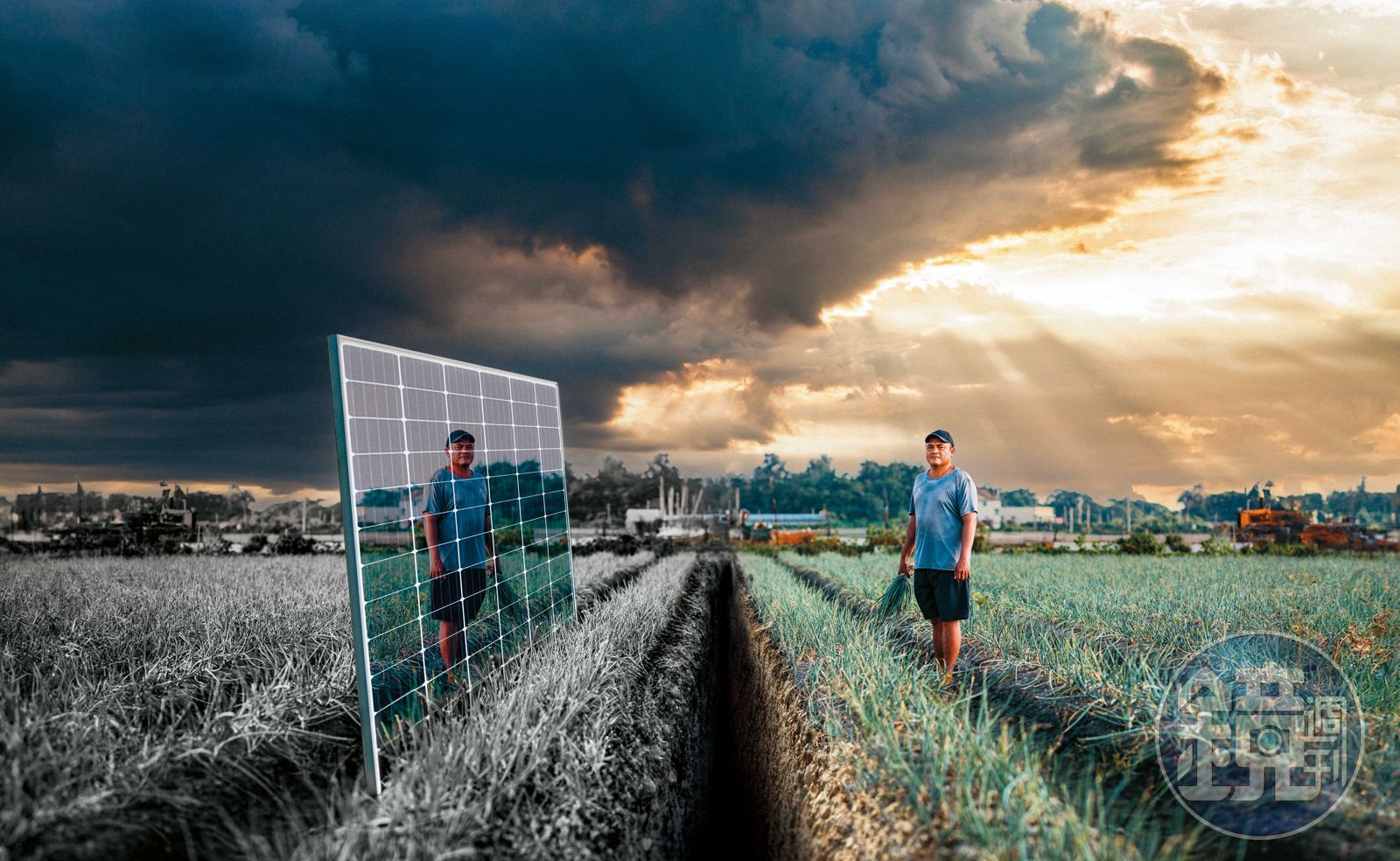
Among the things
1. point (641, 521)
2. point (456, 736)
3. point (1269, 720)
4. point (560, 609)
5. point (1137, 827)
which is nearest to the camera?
point (1137, 827)

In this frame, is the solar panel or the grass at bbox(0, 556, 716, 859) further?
the solar panel

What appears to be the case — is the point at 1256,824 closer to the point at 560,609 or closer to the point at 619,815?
the point at 619,815

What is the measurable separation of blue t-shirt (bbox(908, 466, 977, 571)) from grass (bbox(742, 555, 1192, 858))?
701 millimetres

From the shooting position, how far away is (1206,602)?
25.6 ft

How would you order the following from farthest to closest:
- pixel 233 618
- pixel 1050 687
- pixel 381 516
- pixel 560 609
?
pixel 560 609 < pixel 233 618 < pixel 1050 687 < pixel 381 516

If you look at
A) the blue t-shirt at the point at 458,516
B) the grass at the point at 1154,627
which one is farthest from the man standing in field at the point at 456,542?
the grass at the point at 1154,627

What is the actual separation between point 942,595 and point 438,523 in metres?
3.16

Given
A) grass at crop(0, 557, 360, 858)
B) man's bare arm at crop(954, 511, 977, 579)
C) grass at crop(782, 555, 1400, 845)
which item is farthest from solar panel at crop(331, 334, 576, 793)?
grass at crop(782, 555, 1400, 845)

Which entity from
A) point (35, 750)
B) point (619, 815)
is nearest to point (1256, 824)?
point (619, 815)

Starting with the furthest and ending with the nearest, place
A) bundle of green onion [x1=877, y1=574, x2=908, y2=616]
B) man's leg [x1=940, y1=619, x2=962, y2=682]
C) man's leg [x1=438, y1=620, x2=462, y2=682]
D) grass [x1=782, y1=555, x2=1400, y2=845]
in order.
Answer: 1. bundle of green onion [x1=877, y1=574, x2=908, y2=616]
2. man's leg [x1=940, y1=619, x2=962, y2=682]
3. man's leg [x1=438, y1=620, x2=462, y2=682]
4. grass [x1=782, y1=555, x2=1400, y2=845]

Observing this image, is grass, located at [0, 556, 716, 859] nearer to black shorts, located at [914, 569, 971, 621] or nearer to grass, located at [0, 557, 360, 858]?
grass, located at [0, 557, 360, 858]

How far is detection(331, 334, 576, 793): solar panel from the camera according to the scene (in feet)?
10.7

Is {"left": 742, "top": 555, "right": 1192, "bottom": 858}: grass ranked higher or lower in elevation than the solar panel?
lower

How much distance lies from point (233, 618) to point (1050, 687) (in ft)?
19.0
